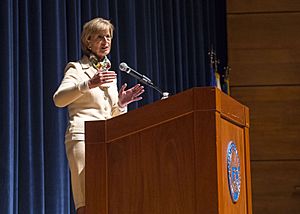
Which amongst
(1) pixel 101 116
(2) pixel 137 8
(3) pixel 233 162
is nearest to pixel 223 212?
(3) pixel 233 162

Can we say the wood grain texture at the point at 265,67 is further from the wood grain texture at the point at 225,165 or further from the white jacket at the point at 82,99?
the wood grain texture at the point at 225,165

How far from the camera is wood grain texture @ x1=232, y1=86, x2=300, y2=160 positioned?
5652 mm

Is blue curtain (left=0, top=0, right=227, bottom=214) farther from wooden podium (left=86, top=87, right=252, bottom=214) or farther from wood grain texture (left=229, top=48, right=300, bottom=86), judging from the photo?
wooden podium (left=86, top=87, right=252, bottom=214)

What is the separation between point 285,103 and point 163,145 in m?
3.72

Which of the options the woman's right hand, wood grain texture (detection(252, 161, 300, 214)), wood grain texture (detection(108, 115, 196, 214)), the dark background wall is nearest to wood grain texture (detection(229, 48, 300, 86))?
the dark background wall

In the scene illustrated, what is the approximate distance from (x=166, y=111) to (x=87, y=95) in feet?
2.21

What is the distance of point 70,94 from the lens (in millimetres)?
2650

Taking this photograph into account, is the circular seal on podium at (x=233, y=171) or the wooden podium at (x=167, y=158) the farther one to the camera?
the circular seal on podium at (x=233, y=171)

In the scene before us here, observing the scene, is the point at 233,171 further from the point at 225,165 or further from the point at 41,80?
the point at 41,80

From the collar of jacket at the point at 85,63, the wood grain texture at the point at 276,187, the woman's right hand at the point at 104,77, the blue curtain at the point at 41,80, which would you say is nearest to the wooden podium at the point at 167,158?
the woman's right hand at the point at 104,77

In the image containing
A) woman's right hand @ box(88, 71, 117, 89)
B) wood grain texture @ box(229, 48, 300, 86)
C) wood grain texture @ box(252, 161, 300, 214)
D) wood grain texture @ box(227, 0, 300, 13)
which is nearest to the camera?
woman's right hand @ box(88, 71, 117, 89)

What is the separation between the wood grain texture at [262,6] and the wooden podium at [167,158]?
362 centimetres

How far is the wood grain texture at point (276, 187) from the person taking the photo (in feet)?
18.3

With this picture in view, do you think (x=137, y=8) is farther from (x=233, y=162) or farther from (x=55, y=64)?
(x=233, y=162)
